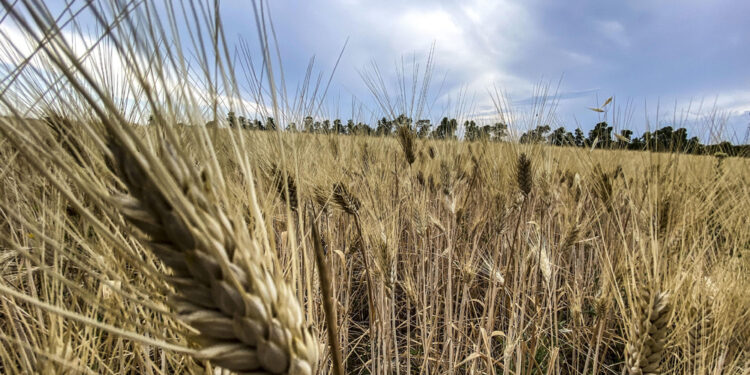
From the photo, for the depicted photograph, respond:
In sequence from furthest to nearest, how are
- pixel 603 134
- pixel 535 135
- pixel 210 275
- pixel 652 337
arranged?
1. pixel 603 134
2. pixel 535 135
3. pixel 652 337
4. pixel 210 275

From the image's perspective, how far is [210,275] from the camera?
1.28ft

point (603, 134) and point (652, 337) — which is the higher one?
point (603, 134)

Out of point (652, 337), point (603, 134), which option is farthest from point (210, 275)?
point (603, 134)

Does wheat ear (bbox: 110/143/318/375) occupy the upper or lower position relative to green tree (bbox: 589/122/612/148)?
lower

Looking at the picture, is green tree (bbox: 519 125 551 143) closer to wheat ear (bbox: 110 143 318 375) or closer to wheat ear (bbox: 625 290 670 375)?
wheat ear (bbox: 625 290 670 375)

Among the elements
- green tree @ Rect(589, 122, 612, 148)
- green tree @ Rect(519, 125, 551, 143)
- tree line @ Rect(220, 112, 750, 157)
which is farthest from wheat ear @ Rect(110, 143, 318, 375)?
green tree @ Rect(589, 122, 612, 148)

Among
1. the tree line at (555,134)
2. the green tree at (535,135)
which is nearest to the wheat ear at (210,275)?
the tree line at (555,134)

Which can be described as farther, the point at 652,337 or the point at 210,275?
the point at 652,337

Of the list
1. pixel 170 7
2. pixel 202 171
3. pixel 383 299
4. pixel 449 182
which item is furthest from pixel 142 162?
pixel 449 182

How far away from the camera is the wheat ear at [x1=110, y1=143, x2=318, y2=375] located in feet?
1.24

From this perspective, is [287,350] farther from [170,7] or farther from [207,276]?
[170,7]

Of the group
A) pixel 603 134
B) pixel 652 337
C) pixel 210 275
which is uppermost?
pixel 603 134

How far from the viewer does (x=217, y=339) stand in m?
0.41

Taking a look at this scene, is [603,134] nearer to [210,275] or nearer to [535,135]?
[535,135]
